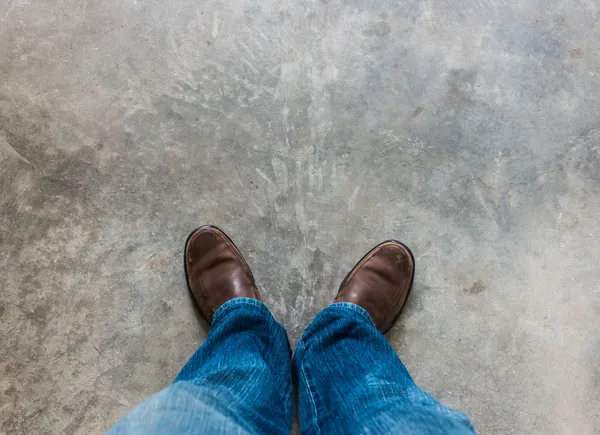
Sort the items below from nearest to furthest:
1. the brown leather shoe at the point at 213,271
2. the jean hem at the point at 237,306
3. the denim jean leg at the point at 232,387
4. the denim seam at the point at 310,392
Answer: the denim jean leg at the point at 232,387 < the denim seam at the point at 310,392 < the jean hem at the point at 237,306 < the brown leather shoe at the point at 213,271

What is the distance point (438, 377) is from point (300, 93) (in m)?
1.03

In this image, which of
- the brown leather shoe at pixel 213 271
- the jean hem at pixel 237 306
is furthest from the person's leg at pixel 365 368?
the brown leather shoe at pixel 213 271

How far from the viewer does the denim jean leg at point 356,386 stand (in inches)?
31.4

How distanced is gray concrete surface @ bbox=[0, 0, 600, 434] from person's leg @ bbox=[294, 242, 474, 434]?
0.08 m

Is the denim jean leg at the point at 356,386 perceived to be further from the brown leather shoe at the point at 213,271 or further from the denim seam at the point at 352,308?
the brown leather shoe at the point at 213,271

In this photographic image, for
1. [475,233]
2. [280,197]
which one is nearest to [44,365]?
[280,197]

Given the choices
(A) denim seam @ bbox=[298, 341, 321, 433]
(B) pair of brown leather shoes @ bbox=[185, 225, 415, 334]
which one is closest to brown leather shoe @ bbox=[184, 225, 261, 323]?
(B) pair of brown leather shoes @ bbox=[185, 225, 415, 334]

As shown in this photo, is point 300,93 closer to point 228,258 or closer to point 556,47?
point 228,258

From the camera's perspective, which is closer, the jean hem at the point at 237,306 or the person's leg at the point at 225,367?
the person's leg at the point at 225,367

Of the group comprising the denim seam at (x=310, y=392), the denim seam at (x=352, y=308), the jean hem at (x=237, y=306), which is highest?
the jean hem at (x=237, y=306)

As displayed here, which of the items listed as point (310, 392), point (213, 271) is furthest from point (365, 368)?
point (213, 271)

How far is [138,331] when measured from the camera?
1.32 m

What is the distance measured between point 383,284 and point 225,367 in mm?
589

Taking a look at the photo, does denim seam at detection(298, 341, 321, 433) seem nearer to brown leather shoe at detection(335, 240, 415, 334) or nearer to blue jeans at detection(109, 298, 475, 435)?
blue jeans at detection(109, 298, 475, 435)
